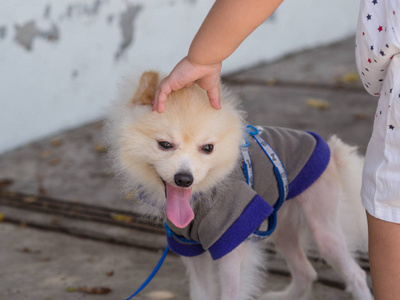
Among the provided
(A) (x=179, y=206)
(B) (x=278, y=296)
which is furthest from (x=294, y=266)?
(A) (x=179, y=206)

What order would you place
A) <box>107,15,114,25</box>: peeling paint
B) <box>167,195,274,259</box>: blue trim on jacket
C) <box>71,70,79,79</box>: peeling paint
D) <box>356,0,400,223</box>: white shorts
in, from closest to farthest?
<box>356,0,400,223</box>: white shorts < <box>167,195,274,259</box>: blue trim on jacket < <box>71,70,79,79</box>: peeling paint < <box>107,15,114,25</box>: peeling paint

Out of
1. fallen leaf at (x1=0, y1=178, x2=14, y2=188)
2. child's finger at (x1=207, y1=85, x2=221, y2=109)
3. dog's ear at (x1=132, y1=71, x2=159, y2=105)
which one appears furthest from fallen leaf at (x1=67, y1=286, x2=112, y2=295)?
fallen leaf at (x1=0, y1=178, x2=14, y2=188)

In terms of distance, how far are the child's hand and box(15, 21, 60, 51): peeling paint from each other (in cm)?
366

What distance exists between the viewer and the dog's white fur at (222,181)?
2.39 metres

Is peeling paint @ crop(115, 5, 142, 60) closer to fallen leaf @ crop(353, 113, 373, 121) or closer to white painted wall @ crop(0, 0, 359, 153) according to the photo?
white painted wall @ crop(0, 0, 359, 153)

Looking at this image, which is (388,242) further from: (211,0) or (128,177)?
(211,0)

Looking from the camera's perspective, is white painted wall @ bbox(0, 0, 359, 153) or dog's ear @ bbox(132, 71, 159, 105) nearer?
dog's ear @ bbox(132, 71, 159, 105)

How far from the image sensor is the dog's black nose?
2309mm

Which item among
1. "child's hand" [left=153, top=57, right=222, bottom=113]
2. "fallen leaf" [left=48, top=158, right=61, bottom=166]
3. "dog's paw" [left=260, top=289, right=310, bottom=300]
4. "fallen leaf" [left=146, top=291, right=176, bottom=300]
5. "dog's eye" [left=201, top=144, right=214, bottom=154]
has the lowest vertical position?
"fallen leaf" [left=48, top=158, right=61, bottom=166]

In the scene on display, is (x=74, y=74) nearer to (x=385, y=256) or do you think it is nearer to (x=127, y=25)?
(x=127, y=25)

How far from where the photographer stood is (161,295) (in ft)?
10.7

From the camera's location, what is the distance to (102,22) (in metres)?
6.18

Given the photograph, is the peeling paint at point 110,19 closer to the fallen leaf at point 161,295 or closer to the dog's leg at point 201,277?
the fallen leaf at point 161,295

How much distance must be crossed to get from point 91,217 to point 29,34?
7.55ft
